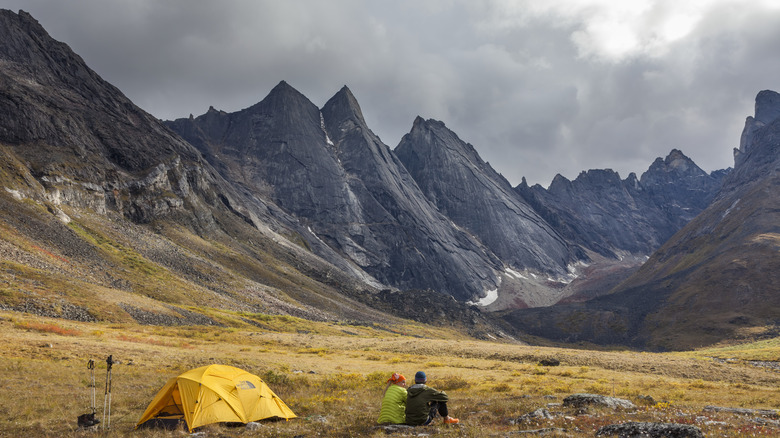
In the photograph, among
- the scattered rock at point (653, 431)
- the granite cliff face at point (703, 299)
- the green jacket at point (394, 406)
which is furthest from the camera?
the granite cliff face at point (703, 299)

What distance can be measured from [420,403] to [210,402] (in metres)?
8.56

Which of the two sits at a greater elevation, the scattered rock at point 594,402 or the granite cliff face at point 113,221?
the granite cliff face at point 113,221

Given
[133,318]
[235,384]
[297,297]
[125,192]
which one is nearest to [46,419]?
[235,384]

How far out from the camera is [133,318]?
55.1 meters

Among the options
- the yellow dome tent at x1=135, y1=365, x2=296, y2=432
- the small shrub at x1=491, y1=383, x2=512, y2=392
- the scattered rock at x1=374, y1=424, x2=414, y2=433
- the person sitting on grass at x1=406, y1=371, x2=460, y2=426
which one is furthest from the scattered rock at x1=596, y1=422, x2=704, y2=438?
the small shrub at x1=491, y1=383, x2=512, y2=392

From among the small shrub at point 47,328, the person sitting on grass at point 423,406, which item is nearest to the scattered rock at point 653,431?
the person sitting on grass at point 423,406

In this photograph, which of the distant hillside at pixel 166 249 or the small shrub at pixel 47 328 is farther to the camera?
the distant hillside at pixel 166 249

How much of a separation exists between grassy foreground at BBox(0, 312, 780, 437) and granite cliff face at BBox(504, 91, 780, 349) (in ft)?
268

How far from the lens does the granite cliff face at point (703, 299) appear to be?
123m

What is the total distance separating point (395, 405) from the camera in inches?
599

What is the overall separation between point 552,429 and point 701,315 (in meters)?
152

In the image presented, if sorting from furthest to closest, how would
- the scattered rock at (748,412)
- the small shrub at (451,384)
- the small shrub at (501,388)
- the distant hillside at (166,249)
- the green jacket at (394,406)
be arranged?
the distant hillside at (166,249) < the small shrub at (451,384) < the small shrub at (501,388) < the scattered rock at (748,412) < the green jacket at (394,406)

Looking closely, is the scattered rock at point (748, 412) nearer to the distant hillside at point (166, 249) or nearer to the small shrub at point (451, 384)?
the small shrub at point (451, 384)

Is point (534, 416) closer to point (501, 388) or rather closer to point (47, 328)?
point (501, 388)
